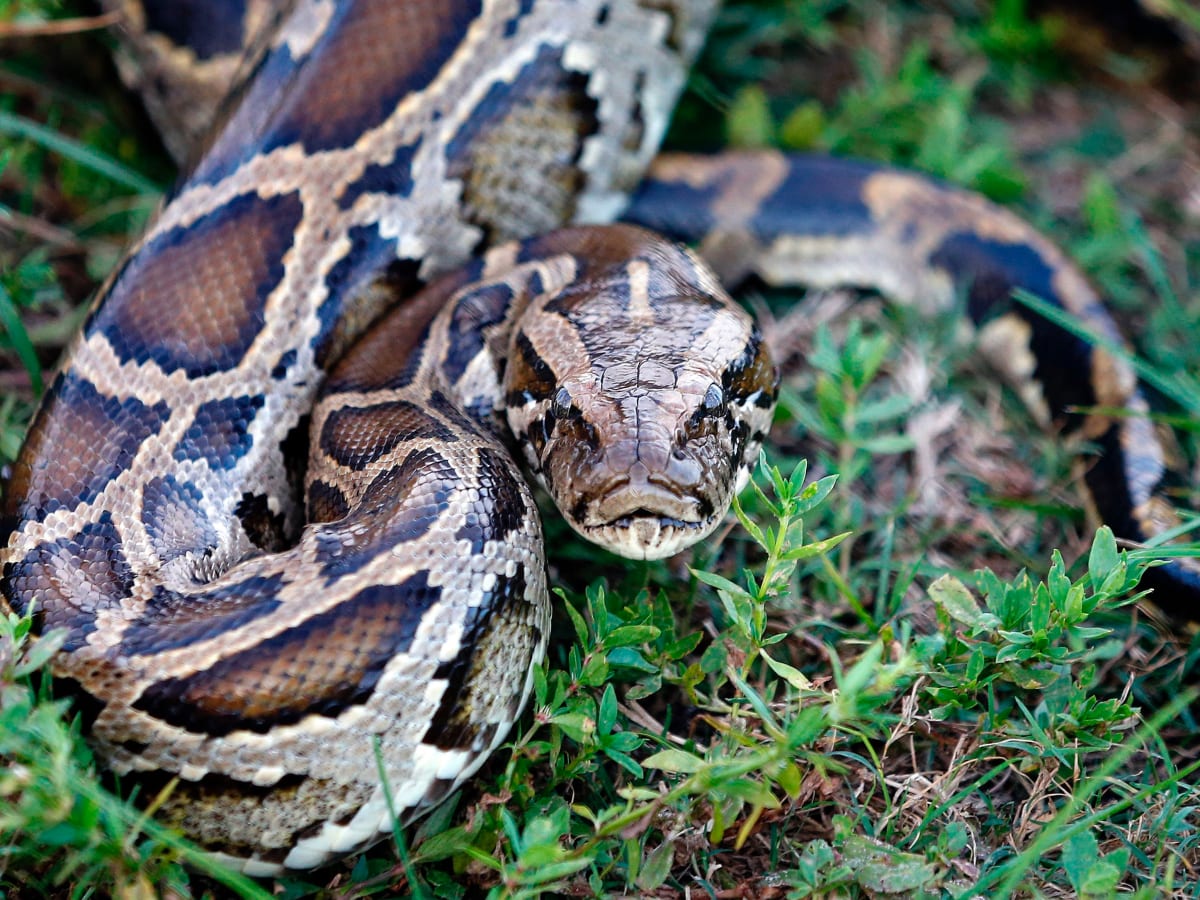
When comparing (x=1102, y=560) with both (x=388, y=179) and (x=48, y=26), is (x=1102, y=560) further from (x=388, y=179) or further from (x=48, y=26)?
(x=48, y=26)

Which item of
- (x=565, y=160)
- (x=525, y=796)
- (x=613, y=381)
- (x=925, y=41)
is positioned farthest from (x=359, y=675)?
(x=925, y=41)

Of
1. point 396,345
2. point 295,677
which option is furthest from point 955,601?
point 396,345

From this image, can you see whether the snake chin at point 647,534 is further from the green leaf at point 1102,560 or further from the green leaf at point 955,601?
the green leaf at point 1102,560

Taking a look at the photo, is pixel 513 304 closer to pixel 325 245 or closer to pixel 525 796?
pixel 325 245

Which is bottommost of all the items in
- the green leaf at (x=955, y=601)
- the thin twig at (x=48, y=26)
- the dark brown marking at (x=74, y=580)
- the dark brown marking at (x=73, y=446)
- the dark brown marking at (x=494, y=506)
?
the green leaf at (x=955, y=601)

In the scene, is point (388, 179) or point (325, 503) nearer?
point (325, 503)

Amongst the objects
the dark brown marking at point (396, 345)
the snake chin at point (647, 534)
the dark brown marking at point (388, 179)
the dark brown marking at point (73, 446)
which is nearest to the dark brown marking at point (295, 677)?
the snake chin at point (647, 534)
